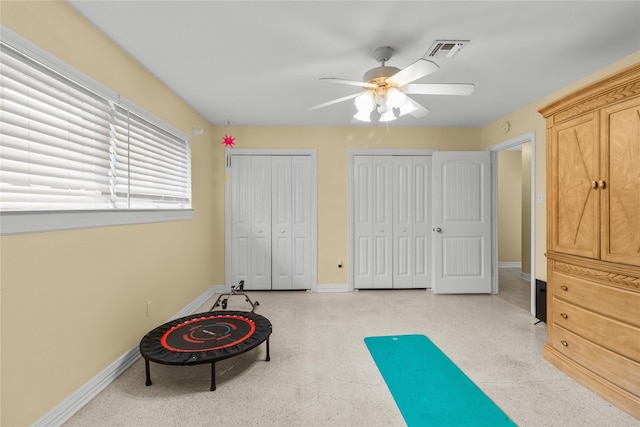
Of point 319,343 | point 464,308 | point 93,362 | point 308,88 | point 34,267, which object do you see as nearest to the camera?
point 34,267

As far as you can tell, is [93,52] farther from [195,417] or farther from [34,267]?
[195,417]

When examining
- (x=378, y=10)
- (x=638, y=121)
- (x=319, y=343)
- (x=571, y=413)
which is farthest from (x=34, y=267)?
(x=638, y=121)

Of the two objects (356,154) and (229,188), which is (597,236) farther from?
(229,188)

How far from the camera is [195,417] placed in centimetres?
181

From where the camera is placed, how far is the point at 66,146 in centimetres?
183

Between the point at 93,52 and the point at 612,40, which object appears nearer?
the point at 93,52

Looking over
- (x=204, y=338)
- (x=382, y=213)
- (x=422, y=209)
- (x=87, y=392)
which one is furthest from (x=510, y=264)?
(x=87, y=392)

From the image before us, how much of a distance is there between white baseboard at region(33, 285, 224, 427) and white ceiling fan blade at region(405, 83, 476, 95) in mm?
2989

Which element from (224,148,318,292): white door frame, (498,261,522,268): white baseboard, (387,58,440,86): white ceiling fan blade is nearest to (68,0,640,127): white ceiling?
(387,58,440,86): white ceiling fan blade

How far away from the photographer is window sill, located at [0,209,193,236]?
146cm

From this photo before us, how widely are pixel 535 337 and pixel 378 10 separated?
3.20 meters

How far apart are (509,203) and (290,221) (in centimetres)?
463

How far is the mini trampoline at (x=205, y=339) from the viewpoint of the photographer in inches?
80.7

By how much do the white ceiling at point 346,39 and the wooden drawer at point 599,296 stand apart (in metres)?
1.77
